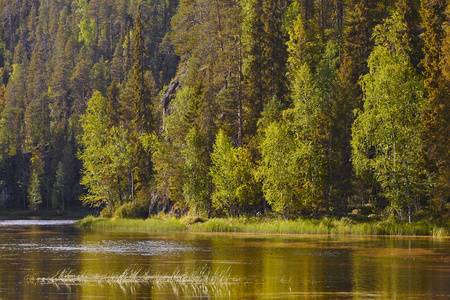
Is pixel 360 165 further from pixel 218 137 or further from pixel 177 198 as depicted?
pixel 177 198

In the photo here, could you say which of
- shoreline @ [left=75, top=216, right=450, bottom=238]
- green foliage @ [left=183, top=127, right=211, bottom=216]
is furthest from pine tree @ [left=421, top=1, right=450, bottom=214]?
green foliage @ [left=183, top=127, right=211, bottom=216]

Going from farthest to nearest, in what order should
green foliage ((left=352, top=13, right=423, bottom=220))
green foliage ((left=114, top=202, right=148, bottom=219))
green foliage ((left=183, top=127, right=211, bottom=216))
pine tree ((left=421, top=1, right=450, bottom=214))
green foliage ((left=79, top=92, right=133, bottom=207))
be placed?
1. green foliage ((left=79, top=92, right=133, bottom=207))
2. green foliage ((left=114, top=202, right=148, bottom=219))
3. green foliage ((left=183, top=127, right=211, bottom=216))
4. green foliage ((left=352, top=13, right=423, bottom=220))
5. pine tree ((left=421, top=1, right=450, bottom=214))

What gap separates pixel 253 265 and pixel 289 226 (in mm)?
25044

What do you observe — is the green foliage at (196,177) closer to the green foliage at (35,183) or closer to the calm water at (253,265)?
the calm water at (253,265)

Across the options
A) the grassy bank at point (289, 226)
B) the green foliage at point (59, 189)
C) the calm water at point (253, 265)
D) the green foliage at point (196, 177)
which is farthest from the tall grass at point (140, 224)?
the green foliage at point (59, 189)

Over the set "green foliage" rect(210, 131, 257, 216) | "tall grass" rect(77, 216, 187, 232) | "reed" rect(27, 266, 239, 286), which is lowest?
"tall grass" rect(77, 216, 187, 232)

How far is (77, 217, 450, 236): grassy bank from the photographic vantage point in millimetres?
50406

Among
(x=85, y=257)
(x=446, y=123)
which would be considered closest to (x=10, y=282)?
(x=85, y=257)

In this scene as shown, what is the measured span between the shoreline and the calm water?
4047 mm

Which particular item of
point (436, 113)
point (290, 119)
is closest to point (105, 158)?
point (290, 119)

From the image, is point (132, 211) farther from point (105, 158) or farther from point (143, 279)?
point (143, 279)

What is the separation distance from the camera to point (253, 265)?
3133 cm

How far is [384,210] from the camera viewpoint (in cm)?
5566

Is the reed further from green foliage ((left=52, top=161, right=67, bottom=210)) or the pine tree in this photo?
green foliage ((left=52, top=161, right=67, bottom=210))
